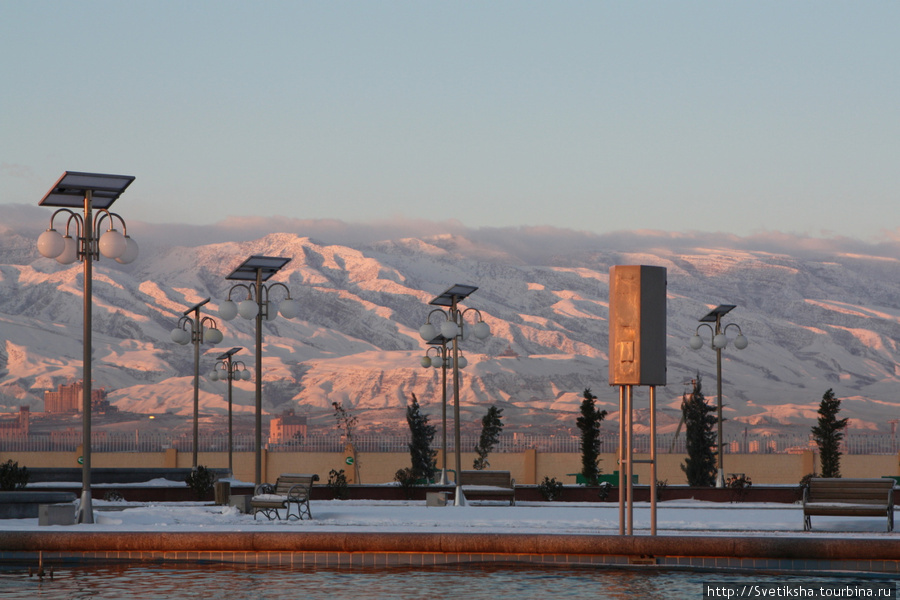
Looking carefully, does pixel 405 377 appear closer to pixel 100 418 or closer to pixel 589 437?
pixel 100 418

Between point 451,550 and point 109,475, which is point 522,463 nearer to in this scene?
point 109,475

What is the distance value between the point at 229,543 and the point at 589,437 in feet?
68.1

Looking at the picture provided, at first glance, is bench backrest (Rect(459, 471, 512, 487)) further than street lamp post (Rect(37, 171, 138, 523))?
Yes

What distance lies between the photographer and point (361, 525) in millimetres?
17047

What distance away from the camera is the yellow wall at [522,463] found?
40188 mm

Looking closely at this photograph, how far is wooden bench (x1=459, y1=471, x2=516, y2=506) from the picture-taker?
78.5 feet

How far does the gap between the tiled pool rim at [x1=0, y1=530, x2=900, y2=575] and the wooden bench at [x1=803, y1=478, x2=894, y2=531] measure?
4667 millimetres

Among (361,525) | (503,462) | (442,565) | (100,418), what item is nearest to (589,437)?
(503,462)

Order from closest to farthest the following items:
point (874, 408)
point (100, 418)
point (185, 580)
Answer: point (185, 580) → point (100, 418) → point (874, 408)

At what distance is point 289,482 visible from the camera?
19.3 meters

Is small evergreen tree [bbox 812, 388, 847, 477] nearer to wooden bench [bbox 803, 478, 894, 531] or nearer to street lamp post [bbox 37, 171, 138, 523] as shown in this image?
wooden bench [bbox 803, 478, 894, 531]

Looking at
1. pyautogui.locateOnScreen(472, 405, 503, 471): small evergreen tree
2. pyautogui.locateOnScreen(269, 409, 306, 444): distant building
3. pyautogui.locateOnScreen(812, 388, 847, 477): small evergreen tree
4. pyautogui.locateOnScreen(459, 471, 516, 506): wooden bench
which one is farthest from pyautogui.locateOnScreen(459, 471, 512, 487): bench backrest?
pyautogui.locateOnScreen(269, 409, 306, 444): distant building

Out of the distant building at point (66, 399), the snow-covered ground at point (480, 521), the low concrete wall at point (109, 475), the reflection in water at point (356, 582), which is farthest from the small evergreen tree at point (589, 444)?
the distant building at point (66, 399)

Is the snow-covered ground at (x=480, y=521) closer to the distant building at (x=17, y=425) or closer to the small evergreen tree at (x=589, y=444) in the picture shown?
the small evergreen tree at (x=589, y=444)
